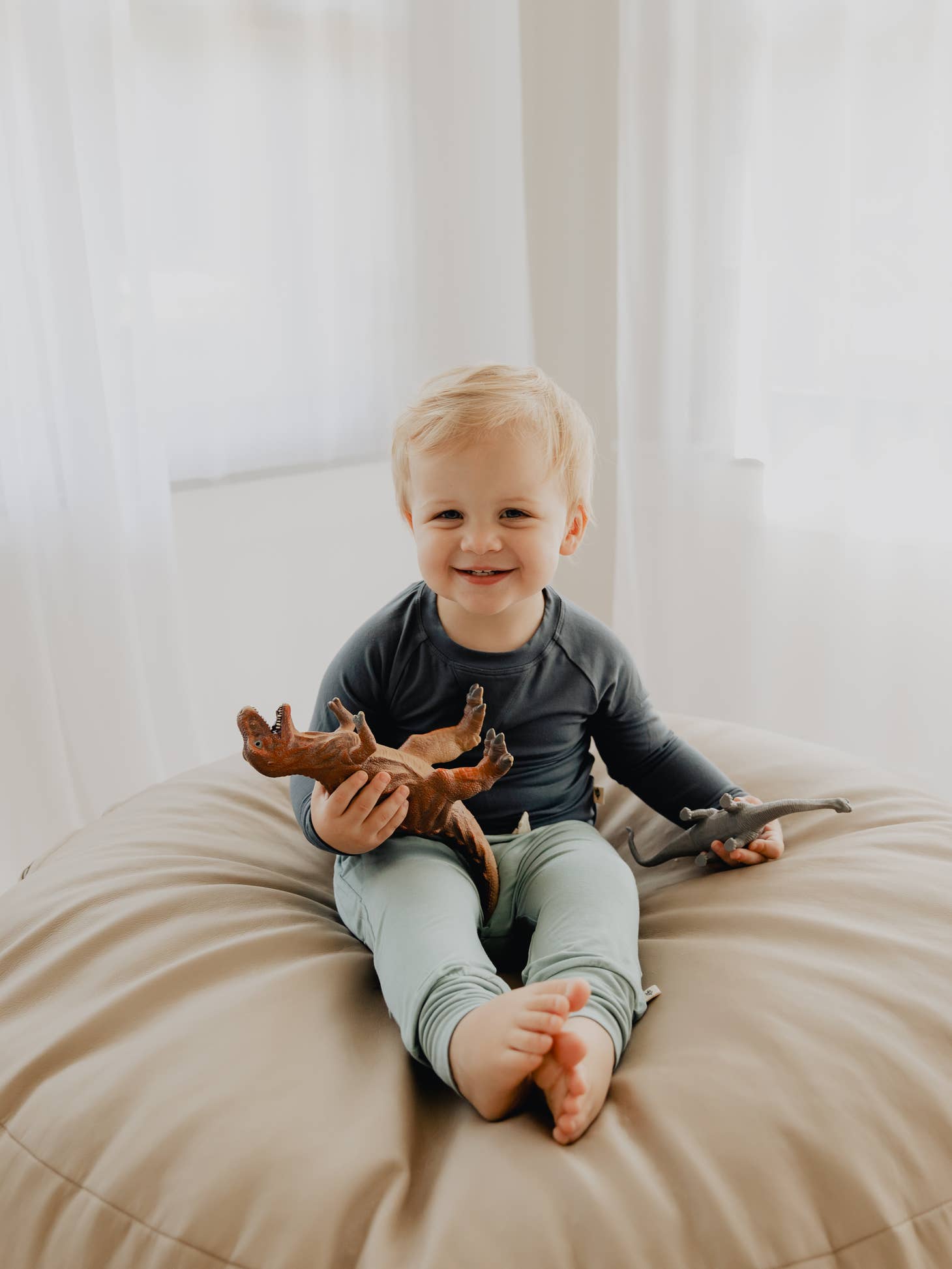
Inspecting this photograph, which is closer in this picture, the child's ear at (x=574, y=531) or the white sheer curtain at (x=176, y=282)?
the child's ear at (x=574, y=531)

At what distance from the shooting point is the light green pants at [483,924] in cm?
98

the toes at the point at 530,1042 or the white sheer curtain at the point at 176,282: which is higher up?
the white sheer curtain at the point at 176,282

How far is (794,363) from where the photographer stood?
2.09 m

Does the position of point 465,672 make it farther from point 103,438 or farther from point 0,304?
point 0,304

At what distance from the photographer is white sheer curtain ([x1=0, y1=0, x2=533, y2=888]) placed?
5.93 feet

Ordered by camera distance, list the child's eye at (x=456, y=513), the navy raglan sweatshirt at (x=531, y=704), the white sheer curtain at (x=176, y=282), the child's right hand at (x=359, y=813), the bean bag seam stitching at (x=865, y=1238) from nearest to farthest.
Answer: the bean bag seam stitching at (x=865, y=1238)
the child's right hand at (x=359, y=813)
the child's eye at (x=456, y=513)
the navy raglan sweatshirt at (x=531, y=704)
the white sheer curtain at (x=176, y=282)

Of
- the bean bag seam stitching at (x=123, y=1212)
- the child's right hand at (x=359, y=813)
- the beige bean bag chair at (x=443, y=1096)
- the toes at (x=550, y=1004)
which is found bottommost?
the bean bag seam stitching at (x=123, y=1212)

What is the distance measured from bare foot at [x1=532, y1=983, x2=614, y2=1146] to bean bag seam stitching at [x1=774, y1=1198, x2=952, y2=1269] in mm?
169

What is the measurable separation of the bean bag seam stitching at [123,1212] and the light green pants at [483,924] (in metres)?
0.22

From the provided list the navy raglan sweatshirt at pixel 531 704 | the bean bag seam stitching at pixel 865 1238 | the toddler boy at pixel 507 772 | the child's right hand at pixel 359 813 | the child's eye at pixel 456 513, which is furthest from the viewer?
the navy raglan sweatshirt at pixel 531 704

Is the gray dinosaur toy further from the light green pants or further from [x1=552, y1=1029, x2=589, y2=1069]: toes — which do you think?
[x1=552, y1=1029, x2=589, y2=1069]: toes

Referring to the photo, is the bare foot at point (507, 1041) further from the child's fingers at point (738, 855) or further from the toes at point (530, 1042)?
the child's fingers at point (738, 855)

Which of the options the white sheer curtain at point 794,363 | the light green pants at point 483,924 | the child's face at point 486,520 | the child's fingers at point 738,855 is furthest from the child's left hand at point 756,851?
the white sheer curtain at point 794,363

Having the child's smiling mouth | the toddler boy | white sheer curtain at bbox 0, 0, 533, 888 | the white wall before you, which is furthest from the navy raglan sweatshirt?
the white wall
